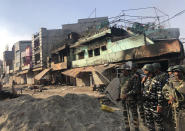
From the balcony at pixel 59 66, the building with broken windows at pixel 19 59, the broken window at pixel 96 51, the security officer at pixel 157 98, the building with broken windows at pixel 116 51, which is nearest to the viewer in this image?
the security officer at pixel 157 98

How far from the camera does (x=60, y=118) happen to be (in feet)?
14.7

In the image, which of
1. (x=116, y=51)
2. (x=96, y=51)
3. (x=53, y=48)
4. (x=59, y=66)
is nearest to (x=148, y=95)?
(x=116, y=51)

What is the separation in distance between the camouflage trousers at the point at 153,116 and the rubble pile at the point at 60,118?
1.22 m

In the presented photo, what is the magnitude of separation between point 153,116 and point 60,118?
9.59 feet

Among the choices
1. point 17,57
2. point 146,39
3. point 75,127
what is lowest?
point 75,127

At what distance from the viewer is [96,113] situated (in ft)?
17.2

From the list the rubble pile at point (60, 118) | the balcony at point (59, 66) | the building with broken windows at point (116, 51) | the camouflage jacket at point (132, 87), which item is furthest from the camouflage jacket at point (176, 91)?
the balcony at point (59, 66)

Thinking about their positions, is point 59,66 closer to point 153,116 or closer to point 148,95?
point 148,95

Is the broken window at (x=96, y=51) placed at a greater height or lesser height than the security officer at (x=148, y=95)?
greater

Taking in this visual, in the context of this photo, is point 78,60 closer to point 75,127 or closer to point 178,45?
point 178,45

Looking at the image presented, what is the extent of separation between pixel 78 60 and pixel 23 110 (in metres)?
15.9

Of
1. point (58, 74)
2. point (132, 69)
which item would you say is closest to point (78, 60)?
point (58, 74)

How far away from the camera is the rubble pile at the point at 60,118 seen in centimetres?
411

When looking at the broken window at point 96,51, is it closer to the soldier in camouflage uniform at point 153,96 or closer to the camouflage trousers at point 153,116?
the soldier in camouflage uniform at point 153,96
